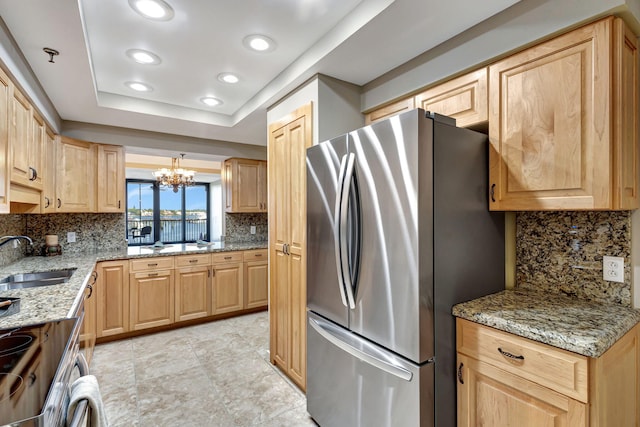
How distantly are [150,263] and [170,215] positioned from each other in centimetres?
437

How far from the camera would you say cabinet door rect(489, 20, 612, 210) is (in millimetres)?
1314

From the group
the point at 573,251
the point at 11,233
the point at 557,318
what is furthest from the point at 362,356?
the point at 11,233

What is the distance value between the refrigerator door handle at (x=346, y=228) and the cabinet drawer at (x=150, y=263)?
9.03ft

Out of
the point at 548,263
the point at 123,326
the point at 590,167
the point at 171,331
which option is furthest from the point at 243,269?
the point at 590,167

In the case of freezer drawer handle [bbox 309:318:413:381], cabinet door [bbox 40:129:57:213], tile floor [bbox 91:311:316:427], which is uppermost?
cabinet door [bbox 40:129:57:213]

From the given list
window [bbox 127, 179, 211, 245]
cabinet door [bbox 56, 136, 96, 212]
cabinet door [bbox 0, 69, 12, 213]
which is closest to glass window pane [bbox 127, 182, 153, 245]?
window [bbox 127, 179, 211, 245]

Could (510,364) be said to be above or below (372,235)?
below

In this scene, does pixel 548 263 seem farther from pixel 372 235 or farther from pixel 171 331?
pixel 171 331

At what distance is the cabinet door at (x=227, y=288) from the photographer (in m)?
4.00

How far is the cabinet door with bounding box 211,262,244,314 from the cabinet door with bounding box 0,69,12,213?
2410mm

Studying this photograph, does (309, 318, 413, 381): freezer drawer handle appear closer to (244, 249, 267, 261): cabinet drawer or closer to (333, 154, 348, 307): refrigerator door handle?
(333, 154, 348, 307): refrigerator door handle

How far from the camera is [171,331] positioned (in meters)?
3.71

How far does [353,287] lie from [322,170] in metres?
0.74

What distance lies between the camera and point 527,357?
4.04 feet
